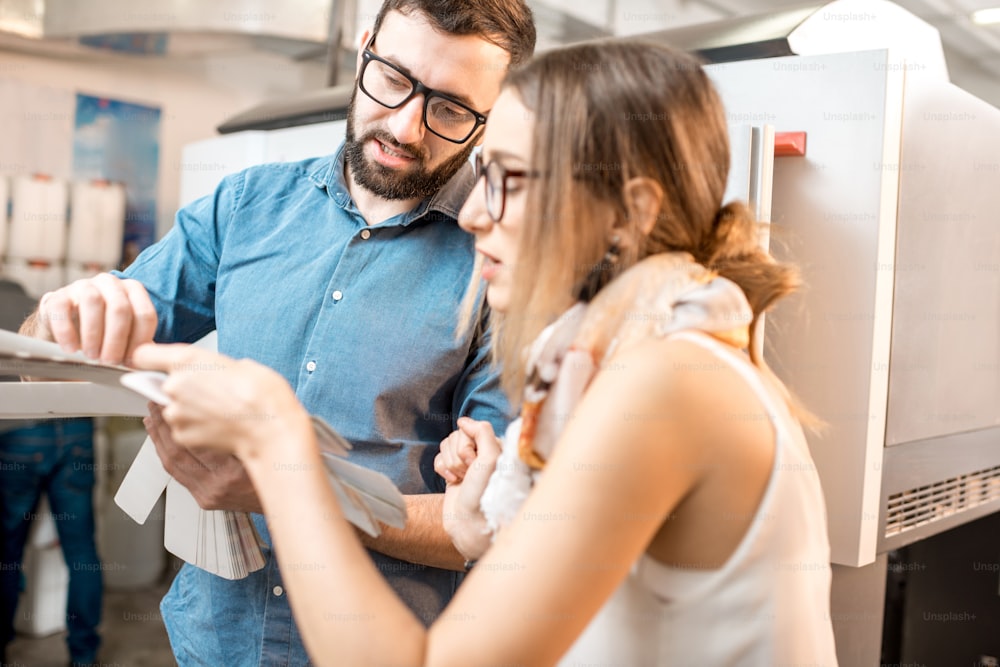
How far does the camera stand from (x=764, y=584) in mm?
691

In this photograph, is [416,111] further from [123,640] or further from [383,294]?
[123,640]

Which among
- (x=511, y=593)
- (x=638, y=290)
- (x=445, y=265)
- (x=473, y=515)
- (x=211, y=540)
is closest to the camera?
(x=511, y=593)

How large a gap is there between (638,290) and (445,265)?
563 mm

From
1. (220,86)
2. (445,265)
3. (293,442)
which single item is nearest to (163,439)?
(293,442)

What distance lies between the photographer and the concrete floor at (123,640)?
3.10m

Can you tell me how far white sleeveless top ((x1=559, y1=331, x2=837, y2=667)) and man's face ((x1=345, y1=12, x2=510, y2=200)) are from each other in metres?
0.65

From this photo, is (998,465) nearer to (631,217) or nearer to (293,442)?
(631,217)

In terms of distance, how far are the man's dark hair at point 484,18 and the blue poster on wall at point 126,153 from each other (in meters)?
2.28

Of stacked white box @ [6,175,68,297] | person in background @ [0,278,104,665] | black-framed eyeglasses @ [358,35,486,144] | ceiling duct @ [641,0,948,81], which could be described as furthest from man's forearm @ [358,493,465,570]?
stacked white box @ [6,175,68,297]

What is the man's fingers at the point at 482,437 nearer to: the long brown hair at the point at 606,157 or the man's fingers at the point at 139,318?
the long brown hair at the point at 606,157

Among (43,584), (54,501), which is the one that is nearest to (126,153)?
(54,501)

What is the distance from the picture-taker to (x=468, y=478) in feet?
3.01

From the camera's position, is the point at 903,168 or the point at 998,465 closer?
the point at 903,168

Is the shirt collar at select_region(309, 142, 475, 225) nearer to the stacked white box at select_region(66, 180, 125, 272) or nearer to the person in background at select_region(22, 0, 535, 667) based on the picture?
the person in background at select_region(22, 0, 535, 667)
